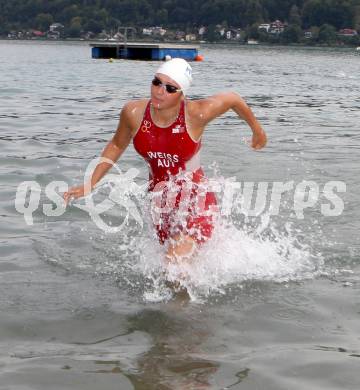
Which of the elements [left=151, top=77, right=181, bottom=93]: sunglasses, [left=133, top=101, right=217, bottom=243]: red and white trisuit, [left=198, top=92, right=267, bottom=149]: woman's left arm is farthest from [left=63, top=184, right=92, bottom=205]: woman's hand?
[left=198, top=92, right=267, bottom=149]: woman's left arm

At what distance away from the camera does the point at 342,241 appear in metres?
8.35

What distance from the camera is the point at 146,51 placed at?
60.1m

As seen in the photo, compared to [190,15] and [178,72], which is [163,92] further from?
[190,15]

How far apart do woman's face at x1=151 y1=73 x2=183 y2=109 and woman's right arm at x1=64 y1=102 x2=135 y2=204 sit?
0.34 metres

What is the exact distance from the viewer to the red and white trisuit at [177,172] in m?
6.44

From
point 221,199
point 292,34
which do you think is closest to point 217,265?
point 221,199

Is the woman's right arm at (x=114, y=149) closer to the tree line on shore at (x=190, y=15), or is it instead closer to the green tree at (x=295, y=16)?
the tree line on shore at (x=190, y=15)

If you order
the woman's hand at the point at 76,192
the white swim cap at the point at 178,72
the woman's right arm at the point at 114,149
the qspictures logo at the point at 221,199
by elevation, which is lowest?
the qspictures logo at the point at 221,199

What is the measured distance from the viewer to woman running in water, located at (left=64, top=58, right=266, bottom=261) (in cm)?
637

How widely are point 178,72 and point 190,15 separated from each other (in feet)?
612

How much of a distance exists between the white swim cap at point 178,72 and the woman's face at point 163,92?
38mm

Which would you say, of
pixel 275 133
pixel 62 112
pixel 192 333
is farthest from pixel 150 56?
pixel 192 333

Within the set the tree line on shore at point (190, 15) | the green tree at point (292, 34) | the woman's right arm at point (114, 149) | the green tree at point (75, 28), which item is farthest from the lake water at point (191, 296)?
the green tree at point (75, 28)

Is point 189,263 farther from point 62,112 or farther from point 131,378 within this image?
point 62,112
